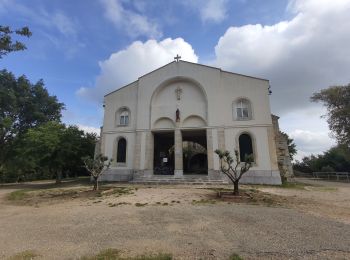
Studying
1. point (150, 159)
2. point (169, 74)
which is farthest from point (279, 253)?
point (169, 74)

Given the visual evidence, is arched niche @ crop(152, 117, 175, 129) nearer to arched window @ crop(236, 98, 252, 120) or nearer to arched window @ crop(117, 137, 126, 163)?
arched window @ crop(117, 137, 126, 163)

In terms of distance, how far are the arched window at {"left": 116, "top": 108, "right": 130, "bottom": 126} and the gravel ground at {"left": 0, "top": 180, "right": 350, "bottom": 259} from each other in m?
16.4

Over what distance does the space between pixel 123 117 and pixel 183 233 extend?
20540 mm

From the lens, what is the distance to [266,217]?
7.93 m

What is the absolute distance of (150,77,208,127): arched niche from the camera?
2353 centimetres

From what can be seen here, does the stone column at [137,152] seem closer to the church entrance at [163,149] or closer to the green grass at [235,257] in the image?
the church entrance at [163,149]

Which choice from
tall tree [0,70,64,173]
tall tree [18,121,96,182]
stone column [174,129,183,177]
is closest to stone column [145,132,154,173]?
stone column [174,129,183,177]

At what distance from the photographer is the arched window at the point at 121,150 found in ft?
80.5

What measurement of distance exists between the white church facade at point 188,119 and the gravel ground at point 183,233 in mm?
12488

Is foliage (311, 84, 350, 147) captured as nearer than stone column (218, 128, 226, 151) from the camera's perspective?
No

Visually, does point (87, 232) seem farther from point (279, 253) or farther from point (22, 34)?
point (22, 34)

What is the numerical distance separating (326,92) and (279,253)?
3102cm

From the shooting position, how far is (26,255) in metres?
4.86

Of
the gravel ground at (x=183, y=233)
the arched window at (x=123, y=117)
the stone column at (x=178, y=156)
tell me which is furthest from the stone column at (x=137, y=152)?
the gravel ground at (x=183, y=233)
